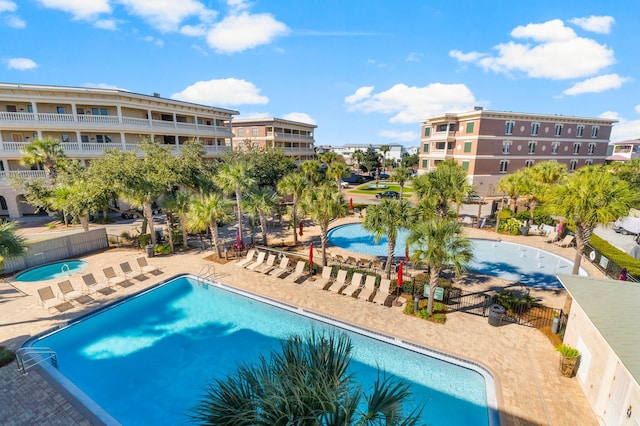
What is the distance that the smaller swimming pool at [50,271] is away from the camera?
18422 millimetres

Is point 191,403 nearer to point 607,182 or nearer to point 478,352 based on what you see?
point 478,352

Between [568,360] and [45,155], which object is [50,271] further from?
[568,360]

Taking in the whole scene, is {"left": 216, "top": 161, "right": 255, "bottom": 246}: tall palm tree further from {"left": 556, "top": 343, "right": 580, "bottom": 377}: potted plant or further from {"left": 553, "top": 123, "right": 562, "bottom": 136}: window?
{"left": 553, "top": 123, "right": 562, "bottom": 136}: window

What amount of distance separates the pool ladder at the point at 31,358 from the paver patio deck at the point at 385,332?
0.26 m

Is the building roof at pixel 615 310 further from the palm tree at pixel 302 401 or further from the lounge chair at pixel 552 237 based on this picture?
the lounge chair at pixel 552 237

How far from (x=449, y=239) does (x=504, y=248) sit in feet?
50.8

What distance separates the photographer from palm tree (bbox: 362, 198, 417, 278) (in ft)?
52.0

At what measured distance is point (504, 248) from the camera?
985 inches

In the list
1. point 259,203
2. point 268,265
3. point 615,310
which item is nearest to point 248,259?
point 268,265

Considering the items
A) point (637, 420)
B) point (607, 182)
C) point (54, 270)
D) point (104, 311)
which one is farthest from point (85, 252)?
point (607, 182)

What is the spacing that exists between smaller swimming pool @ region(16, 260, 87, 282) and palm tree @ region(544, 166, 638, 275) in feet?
89.9

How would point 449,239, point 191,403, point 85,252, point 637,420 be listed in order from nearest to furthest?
1. point 637,420
2. point 191,403
3. point 449,239
4. point 85,252

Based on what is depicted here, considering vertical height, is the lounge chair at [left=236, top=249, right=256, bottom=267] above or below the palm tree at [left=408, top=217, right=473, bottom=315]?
below

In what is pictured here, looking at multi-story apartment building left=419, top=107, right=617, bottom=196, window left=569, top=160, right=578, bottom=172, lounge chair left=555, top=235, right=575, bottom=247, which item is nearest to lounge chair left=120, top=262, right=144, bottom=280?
lounge chair left=555, top=235, right=575, bottom=247
